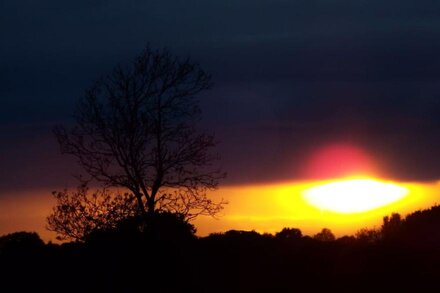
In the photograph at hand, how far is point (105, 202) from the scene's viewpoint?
1553 inches

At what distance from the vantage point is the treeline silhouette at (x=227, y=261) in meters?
30.7

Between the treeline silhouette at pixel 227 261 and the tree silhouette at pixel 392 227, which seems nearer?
the treeline silhouette at pixel 227 261

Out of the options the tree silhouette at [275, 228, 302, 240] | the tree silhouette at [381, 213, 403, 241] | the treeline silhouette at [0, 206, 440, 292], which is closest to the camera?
the treeline silhouette at [0, 206, 440, 292]

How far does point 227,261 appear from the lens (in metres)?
35.1

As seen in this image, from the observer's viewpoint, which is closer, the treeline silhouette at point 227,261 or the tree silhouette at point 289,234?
the treeline silhouette at point 227,261

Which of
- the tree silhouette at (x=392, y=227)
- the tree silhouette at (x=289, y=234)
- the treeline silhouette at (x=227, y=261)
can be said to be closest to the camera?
the treeline silhouette at (x=227, y=261)

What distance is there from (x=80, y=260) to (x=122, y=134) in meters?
5.47

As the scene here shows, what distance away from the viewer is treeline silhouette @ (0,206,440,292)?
3070cm

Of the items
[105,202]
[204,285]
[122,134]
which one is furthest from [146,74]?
[204,285]

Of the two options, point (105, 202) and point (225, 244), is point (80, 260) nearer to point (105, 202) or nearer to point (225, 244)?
point (105, 202)

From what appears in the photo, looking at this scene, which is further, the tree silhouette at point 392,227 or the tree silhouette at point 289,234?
the tree silhouette at point 289,234

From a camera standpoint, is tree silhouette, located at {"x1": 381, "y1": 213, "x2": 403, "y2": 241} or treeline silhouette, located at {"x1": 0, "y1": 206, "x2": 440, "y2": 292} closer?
treeline silhouette, located at {"x1": 0, "y1": 206, "x2": 440, "y2": 292}

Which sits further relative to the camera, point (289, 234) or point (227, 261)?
point (289, 234)

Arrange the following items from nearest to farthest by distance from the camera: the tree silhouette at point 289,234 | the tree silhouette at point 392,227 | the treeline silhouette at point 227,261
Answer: the treeline silhouette at point 227,261, the tree silhouette at point 392,227, the tree silhouette at point 289,234
